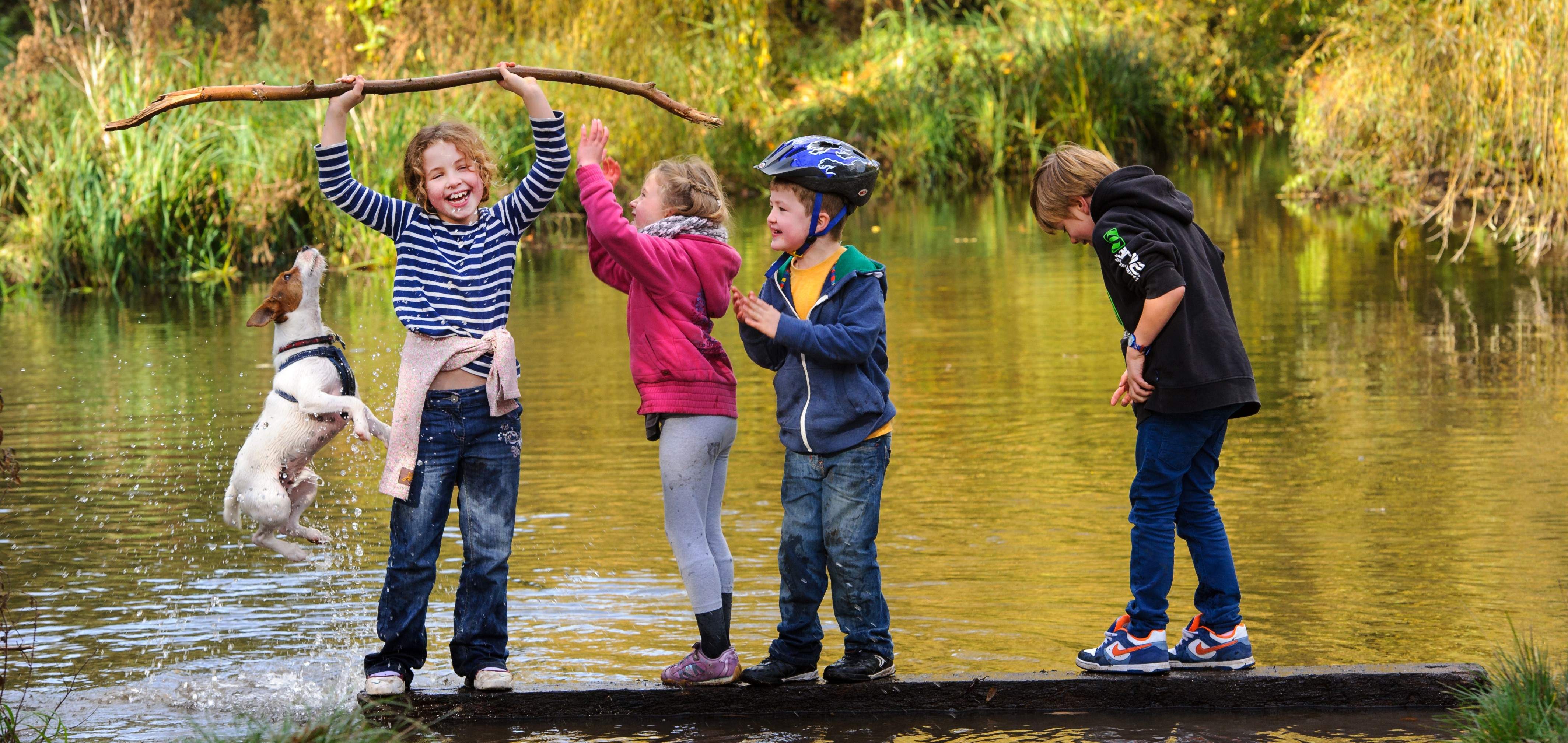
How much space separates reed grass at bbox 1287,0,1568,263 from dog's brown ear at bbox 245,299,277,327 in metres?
11.1

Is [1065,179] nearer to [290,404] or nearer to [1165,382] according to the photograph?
[1165,382]

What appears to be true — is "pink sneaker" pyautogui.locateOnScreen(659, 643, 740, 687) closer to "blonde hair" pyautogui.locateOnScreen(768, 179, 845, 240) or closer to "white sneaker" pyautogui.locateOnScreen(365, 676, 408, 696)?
"white sneaker" pyautogui.locateOnScreen(365, 676, 408, 696)

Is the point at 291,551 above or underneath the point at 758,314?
underneath

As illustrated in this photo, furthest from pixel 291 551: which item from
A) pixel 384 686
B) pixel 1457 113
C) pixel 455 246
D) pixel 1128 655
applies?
pixel 1457 113

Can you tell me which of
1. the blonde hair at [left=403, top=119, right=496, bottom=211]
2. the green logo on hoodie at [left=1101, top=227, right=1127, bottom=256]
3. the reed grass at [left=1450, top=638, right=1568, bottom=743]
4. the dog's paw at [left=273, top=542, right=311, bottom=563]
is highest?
the blonde hair at [left=403, top=119, right=496, bottom=211]

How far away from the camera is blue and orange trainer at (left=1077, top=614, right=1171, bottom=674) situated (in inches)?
196

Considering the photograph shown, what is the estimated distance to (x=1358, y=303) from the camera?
13289 millimetres

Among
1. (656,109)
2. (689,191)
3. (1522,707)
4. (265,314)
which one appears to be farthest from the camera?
(656,109)

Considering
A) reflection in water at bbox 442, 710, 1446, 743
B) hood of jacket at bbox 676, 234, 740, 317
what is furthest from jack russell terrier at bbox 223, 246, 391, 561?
hood of jacket at bbox 676, 234, 740, 317

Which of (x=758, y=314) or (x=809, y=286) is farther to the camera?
(x=809, y=286)

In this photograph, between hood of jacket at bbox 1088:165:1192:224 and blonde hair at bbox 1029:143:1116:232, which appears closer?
hood of jacket at bbox 1088:165:1192:224

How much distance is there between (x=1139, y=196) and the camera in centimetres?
493

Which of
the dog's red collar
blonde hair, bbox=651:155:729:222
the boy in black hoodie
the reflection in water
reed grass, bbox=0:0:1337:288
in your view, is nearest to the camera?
the reflection in water

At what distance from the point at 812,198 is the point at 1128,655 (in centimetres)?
154
